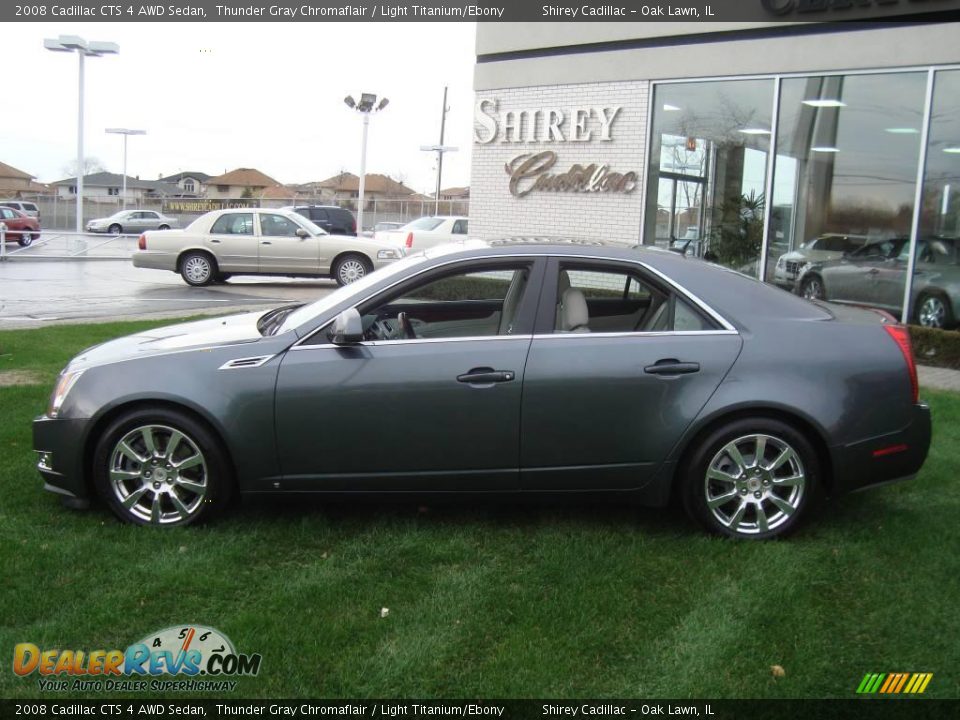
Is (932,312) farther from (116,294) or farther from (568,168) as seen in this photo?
(116,294)

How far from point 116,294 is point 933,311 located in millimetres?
13416

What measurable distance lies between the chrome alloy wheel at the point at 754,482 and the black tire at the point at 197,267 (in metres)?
16.1

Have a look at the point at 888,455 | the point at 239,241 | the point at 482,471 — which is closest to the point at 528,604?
the point at 482,471

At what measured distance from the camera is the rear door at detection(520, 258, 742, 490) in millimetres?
4676

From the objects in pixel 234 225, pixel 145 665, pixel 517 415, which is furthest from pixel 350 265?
pixel 145 665

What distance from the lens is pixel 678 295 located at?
4.92 m

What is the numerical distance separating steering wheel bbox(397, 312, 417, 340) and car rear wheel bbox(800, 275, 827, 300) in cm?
901

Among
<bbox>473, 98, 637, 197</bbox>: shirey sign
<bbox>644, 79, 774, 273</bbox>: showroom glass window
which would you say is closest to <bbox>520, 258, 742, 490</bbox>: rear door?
<bbox>644, 79, 774, 273</bbox>: showroom glass window

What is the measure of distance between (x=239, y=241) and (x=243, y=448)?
1521 cm

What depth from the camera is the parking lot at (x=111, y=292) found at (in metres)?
13.9

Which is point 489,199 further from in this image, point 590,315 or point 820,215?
point 590,315

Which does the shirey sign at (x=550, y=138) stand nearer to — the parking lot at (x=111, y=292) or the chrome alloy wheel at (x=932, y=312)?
the parking lot at (x=111, y=292)

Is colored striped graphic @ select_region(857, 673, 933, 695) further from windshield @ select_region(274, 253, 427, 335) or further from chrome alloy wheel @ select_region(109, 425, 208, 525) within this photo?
chrome alloy wheel @ select_region(109, 425, 208, 525)

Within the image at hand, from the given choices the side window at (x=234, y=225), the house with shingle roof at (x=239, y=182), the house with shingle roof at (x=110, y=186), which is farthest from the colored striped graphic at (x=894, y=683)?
Result: the house with shingle roof at (x=239, y=182)
